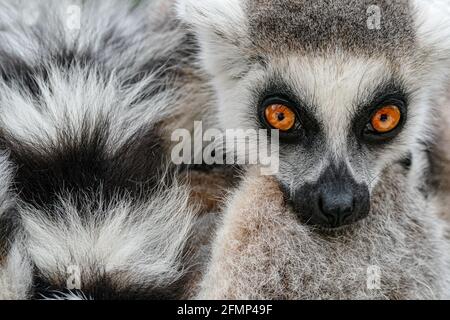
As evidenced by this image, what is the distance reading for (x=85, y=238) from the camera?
85.0 inches

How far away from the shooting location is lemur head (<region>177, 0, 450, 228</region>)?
240 cm

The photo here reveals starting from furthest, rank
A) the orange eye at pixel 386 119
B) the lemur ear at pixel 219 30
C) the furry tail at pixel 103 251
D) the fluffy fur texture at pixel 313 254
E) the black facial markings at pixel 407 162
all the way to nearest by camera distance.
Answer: the black facial markings at pixel 407 162 < the lemur ear at pixel 219 30 < the orange eye at pixel 386 119 < the fluffy fur texture at pixel 313 254 < the furry tail at pixel 103 251

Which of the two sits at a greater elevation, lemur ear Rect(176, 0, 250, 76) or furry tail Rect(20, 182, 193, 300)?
lemur ear Rect(176, 0, 250, 76)

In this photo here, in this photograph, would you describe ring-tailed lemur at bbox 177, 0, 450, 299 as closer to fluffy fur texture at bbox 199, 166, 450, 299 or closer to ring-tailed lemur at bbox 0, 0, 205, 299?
fluffy fur texture at bbox 199, 166, 450, 299

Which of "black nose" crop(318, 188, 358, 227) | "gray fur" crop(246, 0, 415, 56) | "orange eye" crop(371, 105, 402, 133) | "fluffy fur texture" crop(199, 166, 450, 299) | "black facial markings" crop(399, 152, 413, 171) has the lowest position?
→ "fluffy fur texture" crop(199, 166, 450, 299)

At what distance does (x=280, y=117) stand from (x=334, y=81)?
267mm

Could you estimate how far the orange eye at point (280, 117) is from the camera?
250 centimetres

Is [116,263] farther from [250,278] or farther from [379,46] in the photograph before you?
[379,46]

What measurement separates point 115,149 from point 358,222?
1.00 m

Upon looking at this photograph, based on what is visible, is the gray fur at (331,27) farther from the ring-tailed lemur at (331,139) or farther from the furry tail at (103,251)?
the furry tail at (103,251)

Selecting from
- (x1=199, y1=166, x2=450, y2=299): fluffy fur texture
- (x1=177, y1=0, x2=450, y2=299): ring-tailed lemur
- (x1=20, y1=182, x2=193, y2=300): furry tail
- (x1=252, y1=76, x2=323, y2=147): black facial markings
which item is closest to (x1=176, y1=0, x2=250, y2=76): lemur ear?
(x1=177, y1=0, x2=450, y2=299): ring-tailed lemur

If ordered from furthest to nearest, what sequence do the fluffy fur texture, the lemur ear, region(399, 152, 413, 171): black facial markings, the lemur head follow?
1. region(399, 152, 413, 171): black facial markings
2. the lemur ear
3. the lemur head
4. the fluffy fur texture

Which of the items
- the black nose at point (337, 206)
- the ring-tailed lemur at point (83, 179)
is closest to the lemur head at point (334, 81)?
the black nose at point (337, 206)
